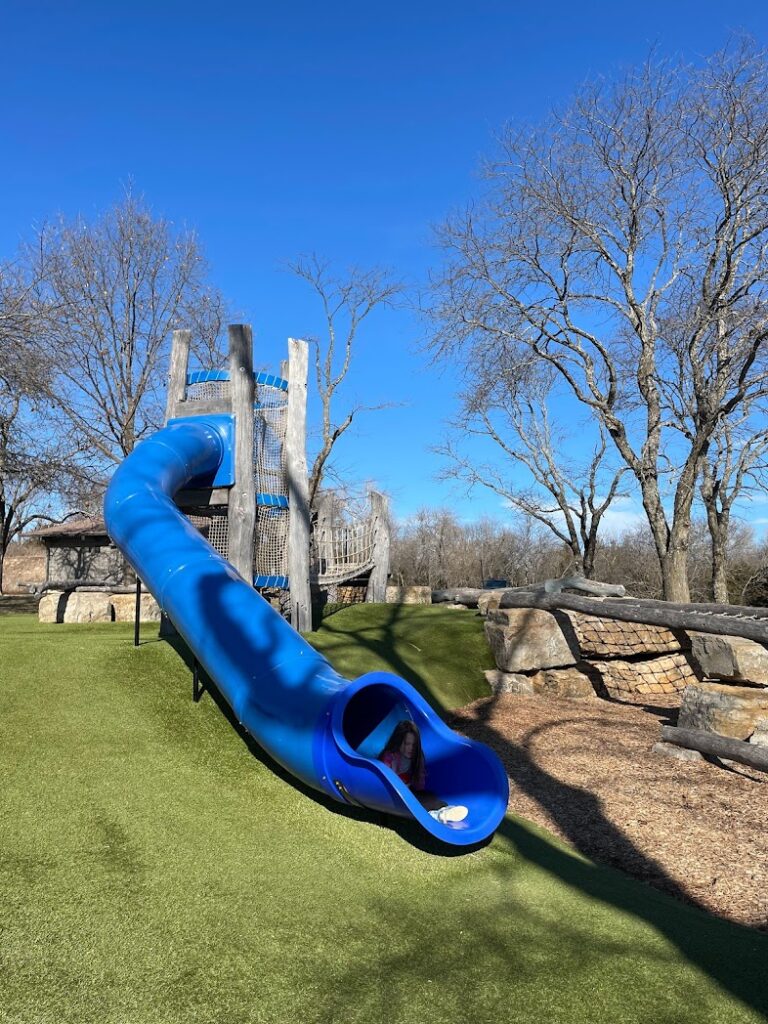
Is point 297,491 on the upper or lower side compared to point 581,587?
upper

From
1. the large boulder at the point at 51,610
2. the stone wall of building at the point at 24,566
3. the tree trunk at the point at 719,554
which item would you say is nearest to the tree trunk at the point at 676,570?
the tree trunk at the point at 719,554

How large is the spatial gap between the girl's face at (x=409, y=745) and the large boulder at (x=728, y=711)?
3688mm

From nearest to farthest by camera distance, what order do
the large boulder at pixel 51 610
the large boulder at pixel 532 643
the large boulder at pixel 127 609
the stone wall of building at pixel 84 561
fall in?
1. the large boulder at pixel 532 643
2. the large boulder at pixel 51 610
3. the large boulder at pixel 127 609
4. the stone wall of building at pixel 84 561

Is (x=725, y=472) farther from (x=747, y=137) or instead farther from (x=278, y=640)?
(x=278, y=640)

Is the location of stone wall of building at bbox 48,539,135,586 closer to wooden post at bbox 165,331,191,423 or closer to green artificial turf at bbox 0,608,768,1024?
wooden post at bbox 165,331,191,423

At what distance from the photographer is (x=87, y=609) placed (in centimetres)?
1036

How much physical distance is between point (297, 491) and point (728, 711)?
5.32 metres

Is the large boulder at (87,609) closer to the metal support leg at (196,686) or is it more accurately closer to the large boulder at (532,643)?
the metal support leg at (196,686)

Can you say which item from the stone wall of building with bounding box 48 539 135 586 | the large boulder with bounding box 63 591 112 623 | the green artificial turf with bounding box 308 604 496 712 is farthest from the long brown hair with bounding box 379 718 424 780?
the stone wall of building with bounding box 48 539 135 586

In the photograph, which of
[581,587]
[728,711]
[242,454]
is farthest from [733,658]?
[242,454]

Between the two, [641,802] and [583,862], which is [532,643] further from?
[583,862]

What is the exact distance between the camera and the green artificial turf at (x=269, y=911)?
267 centimetres

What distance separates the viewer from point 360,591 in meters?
16.8

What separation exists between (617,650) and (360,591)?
24.5 ft
